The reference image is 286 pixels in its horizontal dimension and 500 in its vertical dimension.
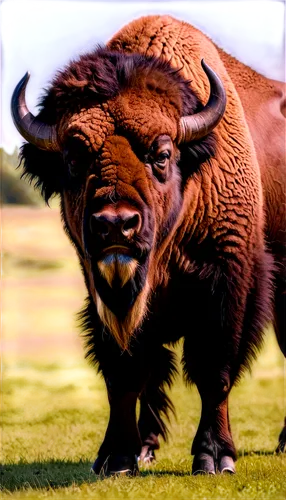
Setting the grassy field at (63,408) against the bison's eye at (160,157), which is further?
the bison's eye at (160,157)

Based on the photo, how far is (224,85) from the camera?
26.5 feet

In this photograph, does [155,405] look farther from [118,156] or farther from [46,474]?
[118,156]

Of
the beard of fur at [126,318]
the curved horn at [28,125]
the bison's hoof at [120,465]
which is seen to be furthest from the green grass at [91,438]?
the curved horn at [28,125]

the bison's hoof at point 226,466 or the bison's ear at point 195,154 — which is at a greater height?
the bison's ear at point 195,154

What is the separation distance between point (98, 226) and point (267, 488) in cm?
171

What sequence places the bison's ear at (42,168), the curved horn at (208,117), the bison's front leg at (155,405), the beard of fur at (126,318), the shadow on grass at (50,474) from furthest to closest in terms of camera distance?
the bison's front leg at (155,405), the bison's ear at (42,168), the curved horn at (208,117), the shadow on grass at (50,474), the beard of fur at (126,318)

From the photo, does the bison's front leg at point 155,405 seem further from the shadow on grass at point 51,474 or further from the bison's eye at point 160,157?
the bison's eye at point 160,157

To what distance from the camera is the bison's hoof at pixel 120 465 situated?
7.57 m

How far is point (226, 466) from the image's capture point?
294 inches

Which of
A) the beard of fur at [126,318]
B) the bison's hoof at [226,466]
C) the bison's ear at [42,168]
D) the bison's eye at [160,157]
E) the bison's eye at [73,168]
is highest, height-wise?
the bison's eye at [160,157]

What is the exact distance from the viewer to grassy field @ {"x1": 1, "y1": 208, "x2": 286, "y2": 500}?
6.82 m

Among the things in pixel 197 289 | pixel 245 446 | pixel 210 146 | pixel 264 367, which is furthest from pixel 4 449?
pixel 264 367

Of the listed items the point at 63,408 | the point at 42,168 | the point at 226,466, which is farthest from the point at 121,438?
the point at 63,408

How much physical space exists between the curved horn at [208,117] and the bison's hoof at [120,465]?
2070mm
